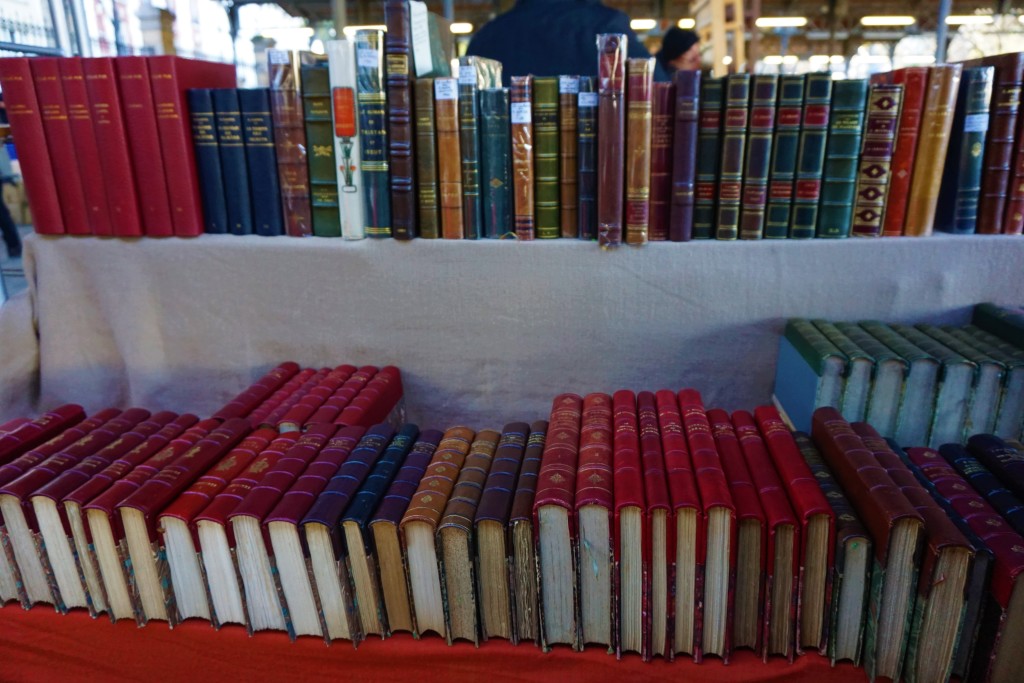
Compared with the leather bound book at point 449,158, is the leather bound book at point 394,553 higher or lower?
lower

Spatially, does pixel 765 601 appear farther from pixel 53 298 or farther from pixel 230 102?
pixel 53 298

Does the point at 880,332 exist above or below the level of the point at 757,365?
above

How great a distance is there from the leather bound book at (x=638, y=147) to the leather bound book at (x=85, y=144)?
3.68 ft

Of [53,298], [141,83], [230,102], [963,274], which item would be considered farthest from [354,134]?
[963,274]

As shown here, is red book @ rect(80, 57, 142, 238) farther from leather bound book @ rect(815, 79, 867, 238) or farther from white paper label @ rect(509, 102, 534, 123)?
leather bound book @ rect(815, 79, 867, 238)

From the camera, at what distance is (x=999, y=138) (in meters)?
1.25

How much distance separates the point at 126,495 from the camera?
0.90m

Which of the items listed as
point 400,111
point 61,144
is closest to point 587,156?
point 400,111

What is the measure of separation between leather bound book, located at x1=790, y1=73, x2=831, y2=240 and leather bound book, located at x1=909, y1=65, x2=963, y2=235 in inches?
7.5

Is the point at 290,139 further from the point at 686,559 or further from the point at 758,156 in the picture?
the point at 686,559

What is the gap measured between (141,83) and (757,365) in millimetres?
1430

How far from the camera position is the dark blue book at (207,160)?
4.49ft

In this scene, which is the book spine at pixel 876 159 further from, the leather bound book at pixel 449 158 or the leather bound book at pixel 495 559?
the leather bound book at pixel 495 559

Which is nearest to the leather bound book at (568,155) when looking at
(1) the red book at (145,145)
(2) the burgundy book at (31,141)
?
(1) the red book at (145,145)
